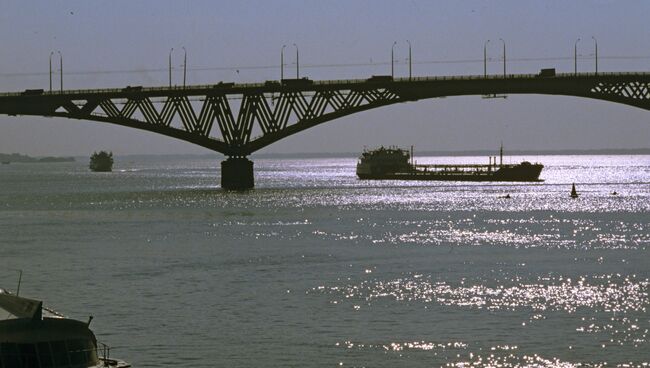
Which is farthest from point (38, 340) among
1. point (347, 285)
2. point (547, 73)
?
point (547, 73)

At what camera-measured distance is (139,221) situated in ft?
388

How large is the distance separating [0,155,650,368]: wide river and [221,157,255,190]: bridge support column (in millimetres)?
45316

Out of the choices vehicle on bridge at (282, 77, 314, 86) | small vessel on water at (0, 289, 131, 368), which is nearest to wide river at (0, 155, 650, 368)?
small vessel on water at (0, 289, 131, 368)

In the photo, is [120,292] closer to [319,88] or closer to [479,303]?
[479,303]

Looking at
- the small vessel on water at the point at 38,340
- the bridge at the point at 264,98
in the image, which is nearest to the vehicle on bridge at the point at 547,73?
the bridge at the point at 264,98

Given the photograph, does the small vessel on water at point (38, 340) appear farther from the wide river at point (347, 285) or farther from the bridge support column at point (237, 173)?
the bridge support column at point (237, 173)

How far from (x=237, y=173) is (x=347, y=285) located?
11472 cm

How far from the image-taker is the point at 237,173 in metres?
176

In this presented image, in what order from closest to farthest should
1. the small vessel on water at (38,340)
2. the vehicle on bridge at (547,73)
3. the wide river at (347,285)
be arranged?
the small vessel on water at (38,340) < the wide river at (347,285) < the vehicle on bridge at (547,73)

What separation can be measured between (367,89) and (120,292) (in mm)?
96247

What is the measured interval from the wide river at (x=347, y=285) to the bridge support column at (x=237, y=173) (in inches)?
1784

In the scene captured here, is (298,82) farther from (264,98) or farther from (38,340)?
(38,340)

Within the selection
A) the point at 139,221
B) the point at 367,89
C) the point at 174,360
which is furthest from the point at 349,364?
the point at 367,89

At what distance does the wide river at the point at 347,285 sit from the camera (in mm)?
43062
